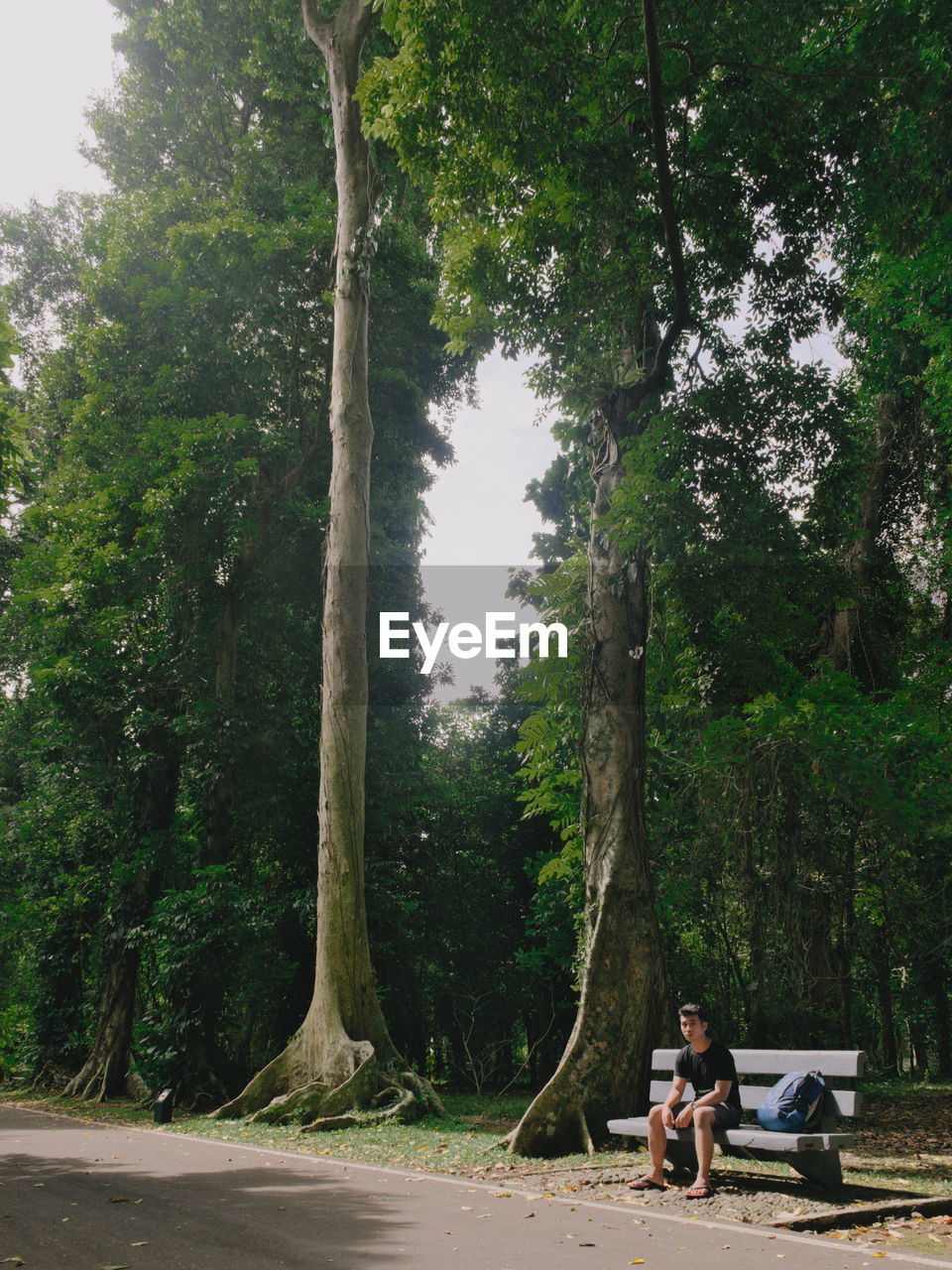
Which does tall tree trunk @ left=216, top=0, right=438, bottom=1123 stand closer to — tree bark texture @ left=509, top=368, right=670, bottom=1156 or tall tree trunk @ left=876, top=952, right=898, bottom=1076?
tree bark texture @ left=509, top=368, right=670, bottom=1156

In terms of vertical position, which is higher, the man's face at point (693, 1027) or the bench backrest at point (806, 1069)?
the man's face at point (693, 1027)

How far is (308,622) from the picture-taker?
19.4m

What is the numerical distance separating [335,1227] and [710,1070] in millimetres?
2821

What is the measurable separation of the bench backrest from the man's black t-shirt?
0.37 metres

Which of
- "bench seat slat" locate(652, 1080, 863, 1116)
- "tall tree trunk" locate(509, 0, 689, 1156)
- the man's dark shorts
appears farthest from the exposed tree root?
the man's dark shorts

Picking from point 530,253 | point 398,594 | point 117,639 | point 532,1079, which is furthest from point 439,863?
point 530,253

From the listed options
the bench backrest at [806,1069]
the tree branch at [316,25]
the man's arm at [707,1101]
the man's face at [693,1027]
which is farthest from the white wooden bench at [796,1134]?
the tree branch at [316,25]

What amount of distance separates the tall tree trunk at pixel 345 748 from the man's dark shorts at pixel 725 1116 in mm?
5577

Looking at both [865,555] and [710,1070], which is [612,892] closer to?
[710,1070]

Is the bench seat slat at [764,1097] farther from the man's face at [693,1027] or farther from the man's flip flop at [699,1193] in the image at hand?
the man's flip flop at [699,1193]

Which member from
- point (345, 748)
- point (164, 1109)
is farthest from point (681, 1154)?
point (164, 1109)

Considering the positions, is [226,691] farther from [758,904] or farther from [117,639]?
[758,904]

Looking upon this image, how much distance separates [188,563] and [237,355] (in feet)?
14.5

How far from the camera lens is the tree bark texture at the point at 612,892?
863 cm
